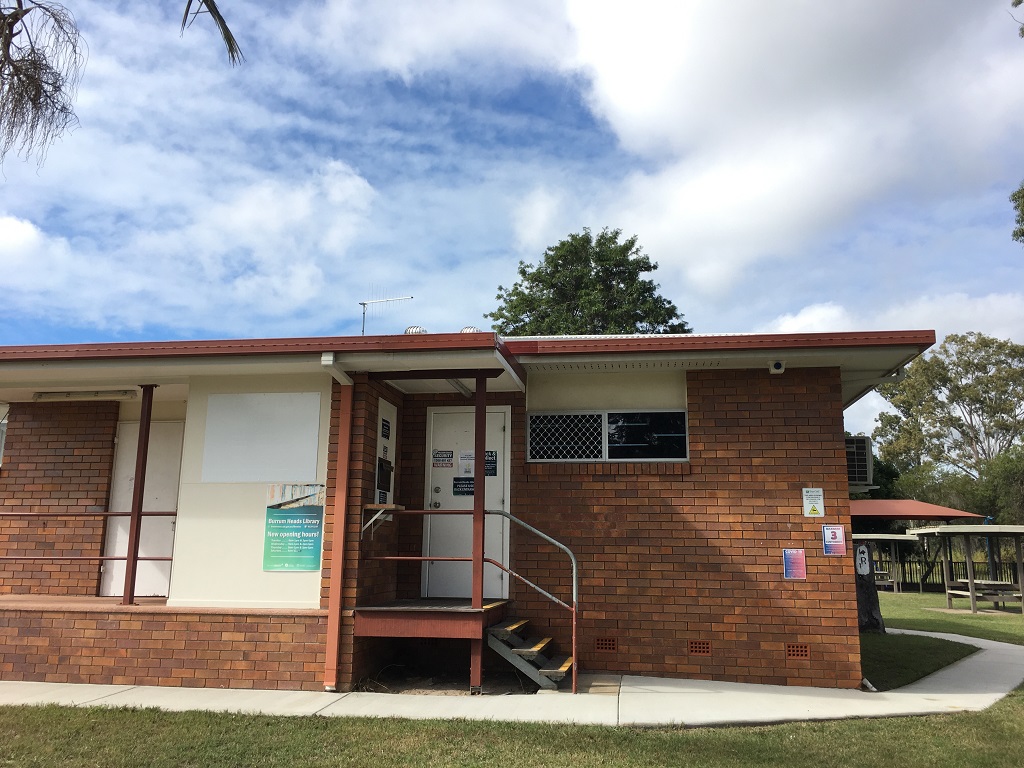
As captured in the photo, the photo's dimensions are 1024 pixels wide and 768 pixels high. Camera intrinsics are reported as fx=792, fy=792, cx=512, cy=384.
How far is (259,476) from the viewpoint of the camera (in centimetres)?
795

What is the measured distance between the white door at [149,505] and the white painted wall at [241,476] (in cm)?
202

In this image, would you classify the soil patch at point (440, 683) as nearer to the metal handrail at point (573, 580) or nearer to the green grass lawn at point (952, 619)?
the metal handrail at point (573, 580)

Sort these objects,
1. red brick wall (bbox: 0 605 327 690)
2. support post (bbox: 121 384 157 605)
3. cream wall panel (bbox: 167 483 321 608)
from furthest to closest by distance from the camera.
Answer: support post (bbox: 121 384 157 605) < cream wall panel (bbox: 167 483 321 608) < red brick wall (bbox: 0 605 327 690)

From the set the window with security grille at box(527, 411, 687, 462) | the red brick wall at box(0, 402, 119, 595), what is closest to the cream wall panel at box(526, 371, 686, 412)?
the window with security grille at box(527, 411, 687, 462)

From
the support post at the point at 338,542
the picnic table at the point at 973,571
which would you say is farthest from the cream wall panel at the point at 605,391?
the picnic table at the point at 973,571

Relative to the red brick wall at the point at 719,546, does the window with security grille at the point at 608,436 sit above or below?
above

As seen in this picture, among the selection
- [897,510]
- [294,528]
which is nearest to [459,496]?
[294,528]

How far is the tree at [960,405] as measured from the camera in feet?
→ 128

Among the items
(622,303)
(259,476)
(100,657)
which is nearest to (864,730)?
(259,476)

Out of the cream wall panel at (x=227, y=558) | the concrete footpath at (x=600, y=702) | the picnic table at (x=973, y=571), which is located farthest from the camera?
the picnic table at (x=973, y=571)

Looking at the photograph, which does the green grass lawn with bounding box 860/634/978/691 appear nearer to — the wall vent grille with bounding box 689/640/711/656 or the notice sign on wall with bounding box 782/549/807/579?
the notice sign on wall with bounding box 782/549/807/579

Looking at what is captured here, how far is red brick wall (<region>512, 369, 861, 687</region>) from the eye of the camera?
7.76m

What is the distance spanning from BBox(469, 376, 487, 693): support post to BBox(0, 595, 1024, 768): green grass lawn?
48.9 inches

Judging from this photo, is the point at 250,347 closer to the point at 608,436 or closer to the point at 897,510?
the point at 608,436
